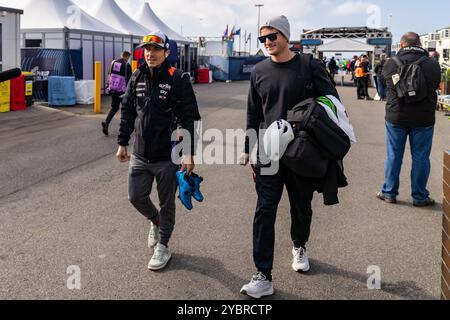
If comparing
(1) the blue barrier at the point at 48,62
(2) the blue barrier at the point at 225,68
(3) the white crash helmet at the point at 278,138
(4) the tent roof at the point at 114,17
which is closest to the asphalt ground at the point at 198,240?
(3) the white crash helmet at the point at 278,138

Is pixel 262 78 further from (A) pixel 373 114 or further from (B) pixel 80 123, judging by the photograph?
(A) pixel 373 114

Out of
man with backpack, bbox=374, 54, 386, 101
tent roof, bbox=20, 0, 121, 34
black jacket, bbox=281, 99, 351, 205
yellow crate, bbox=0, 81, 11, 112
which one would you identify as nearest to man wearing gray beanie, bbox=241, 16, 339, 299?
black jacket, bbox=281, 99, 351, 205

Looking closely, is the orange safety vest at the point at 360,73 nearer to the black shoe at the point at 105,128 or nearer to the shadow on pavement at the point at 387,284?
the black shoe at the point at 105,128

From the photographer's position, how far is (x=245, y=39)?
68562 mm

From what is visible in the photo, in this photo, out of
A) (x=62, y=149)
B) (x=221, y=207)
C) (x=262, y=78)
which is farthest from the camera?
(x=62, y=149)

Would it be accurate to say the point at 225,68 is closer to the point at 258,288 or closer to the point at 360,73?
the point at 360,73

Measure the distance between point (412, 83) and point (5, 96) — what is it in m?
11.4

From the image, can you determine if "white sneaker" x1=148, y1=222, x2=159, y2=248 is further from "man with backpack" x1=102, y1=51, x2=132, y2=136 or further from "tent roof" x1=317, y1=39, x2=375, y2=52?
"tent roof" x1=317, y1=39, x2=375, y2=52

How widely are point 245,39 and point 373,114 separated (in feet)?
181

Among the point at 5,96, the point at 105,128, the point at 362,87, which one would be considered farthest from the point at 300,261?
the point at 362,87

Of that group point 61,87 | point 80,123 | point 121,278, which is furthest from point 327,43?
point 121,278

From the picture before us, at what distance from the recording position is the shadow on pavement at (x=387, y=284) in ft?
11.4

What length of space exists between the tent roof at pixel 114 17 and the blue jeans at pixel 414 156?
19816 mm

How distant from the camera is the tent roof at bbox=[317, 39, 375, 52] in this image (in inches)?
1156
